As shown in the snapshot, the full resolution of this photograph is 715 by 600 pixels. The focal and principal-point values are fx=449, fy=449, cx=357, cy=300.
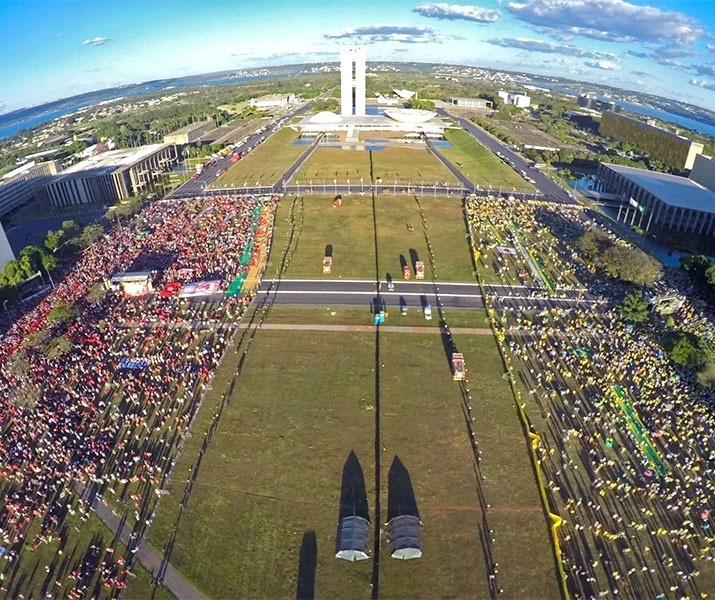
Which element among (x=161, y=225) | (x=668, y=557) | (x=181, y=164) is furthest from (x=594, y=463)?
(x=181, y=164)

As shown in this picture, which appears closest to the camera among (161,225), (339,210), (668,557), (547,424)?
(668,557)

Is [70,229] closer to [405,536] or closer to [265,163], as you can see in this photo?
[265,163]

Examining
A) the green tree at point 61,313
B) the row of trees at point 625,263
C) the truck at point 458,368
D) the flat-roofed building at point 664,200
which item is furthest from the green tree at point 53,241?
the flat-roofed building at point 664,200

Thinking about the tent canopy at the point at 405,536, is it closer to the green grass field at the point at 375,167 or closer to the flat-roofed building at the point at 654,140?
the green grass field at the point at 375,167

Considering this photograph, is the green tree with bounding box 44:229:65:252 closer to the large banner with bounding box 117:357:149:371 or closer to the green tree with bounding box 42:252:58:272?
the green tree with bounding box 42:252:58:272

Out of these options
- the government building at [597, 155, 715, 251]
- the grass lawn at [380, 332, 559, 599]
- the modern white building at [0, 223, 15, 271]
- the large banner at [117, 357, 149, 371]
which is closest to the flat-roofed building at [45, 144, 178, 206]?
the modern white building at [0, 223, 15, 271]

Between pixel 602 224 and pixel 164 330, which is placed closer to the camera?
pixel 164 330

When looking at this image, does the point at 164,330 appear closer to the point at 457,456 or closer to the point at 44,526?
the point at 44,526

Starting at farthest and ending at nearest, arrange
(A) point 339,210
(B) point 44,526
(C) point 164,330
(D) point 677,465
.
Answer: (A) point 339,210 → (C) point 164,330 → (D) point 677,465 → (B) point 44,526
